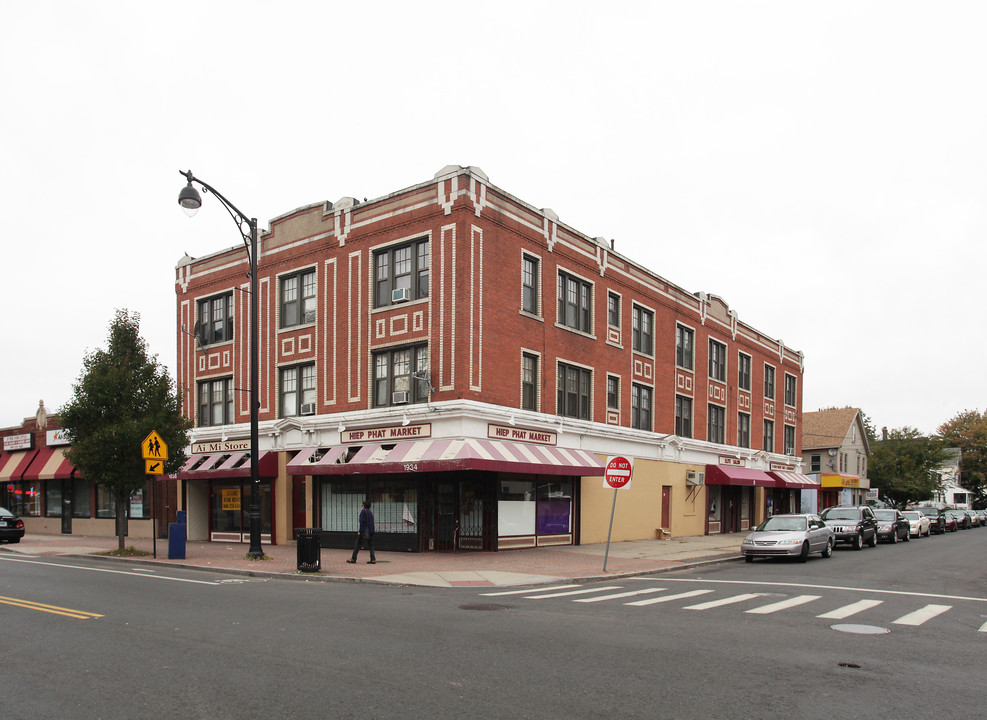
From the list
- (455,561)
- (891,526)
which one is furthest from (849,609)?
(891,526)

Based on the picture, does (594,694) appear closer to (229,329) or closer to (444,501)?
(444,501)

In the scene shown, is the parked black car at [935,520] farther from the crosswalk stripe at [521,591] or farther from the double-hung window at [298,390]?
the crosswalk stripe at [521,591]

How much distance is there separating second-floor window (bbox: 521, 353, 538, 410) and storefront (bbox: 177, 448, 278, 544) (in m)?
9.26

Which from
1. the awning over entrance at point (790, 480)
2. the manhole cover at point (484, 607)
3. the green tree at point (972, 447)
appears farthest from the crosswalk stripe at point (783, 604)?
the green tree at point (972, 447)

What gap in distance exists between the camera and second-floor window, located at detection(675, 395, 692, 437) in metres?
36.0

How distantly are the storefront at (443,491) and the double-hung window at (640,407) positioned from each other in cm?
617

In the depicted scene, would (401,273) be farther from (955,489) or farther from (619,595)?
(955,489)

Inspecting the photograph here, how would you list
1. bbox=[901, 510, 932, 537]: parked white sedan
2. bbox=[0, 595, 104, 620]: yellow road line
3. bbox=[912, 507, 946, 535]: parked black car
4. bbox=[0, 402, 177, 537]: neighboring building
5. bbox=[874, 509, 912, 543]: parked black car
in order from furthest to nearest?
1. bbox=[912, 507, 946, 535]: parked black car
2. bbox=[901, 510, 932, 537]: parked white sedan
3. bbox=[0, 402, 177, 537]: neighboring building
4. bbox=[874, 509, 912, 543]: parked black car
5. bbox=[0, 595, 104, 620]: yellow road line

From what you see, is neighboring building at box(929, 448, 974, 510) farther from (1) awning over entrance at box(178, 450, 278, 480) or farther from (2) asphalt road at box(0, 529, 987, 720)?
(2) asphalt road at box(0, 529, 987, 720)

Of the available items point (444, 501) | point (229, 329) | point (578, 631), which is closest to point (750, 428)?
point (444, 501)

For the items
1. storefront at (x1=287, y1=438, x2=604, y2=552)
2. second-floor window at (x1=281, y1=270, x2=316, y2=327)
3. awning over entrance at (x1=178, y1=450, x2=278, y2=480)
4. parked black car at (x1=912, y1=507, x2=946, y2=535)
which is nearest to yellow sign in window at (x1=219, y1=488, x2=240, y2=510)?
awning over entrance at (x1=178, y1=450, x2=278, y2=480)

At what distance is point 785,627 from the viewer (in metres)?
11.5

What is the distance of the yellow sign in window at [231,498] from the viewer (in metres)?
30.0

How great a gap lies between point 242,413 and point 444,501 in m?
10.2
